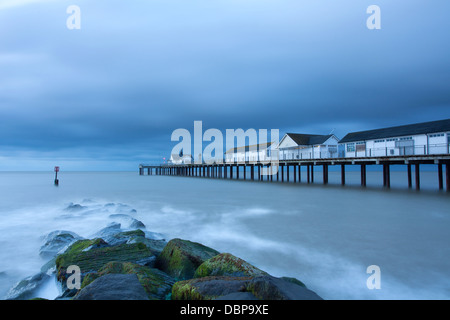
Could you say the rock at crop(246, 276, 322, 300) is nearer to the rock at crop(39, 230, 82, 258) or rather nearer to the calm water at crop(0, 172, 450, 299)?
the calm water at crop(0, 172, 450, 299)

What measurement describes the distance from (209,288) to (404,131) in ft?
84.6

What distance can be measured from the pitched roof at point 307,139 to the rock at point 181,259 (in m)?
31.5

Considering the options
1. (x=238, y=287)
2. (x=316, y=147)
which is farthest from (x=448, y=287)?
(x=316, y=147)

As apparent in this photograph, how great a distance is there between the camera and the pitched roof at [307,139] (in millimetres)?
34312

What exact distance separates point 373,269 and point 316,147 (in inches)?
1177

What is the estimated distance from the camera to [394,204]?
14.6 meters

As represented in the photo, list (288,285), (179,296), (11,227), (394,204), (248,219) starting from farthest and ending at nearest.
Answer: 1. (394,204)
2. (248,219)
3. (11,227)
4. (179,296)
5. (288,285)

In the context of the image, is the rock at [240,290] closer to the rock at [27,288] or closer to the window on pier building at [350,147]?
the rock at [27,288]

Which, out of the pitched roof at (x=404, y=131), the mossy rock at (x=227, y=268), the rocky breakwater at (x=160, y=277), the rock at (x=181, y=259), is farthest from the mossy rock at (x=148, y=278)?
the pitched roof at (x=404, y=131)

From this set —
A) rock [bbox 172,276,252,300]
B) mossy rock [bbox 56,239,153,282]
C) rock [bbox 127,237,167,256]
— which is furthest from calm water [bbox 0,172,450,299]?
rock [bbox 172,276,252,300]

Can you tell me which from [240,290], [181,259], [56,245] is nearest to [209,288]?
[240,290]

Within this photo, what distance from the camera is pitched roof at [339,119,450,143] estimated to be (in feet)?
67.6

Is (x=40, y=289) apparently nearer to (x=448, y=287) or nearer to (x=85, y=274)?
(x=85, y=274)

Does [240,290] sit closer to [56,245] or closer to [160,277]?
[160,277]
